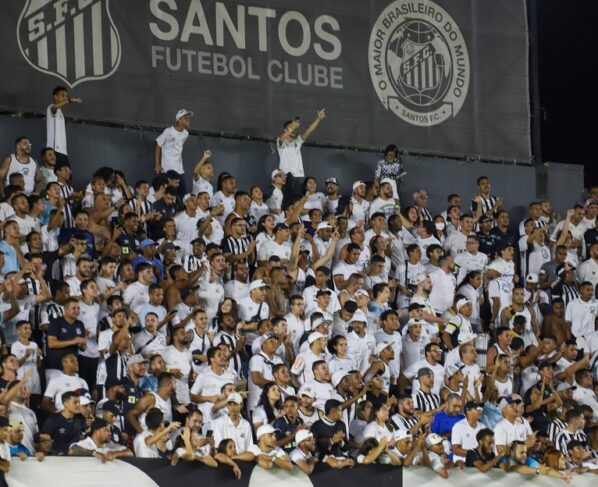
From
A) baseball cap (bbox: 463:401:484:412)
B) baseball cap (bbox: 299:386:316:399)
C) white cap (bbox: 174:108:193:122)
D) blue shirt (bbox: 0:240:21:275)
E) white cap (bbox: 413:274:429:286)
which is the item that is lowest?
baseball cap (bbox: 463:401:484:412)

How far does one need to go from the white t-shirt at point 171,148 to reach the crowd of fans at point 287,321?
0.03m

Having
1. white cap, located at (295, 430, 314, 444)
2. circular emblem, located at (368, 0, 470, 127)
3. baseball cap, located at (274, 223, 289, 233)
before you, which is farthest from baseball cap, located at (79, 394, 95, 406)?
circular emblem, located at (368, 0, 470, 127)

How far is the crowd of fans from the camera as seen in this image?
17953 millimetres

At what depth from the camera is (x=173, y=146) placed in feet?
77.2

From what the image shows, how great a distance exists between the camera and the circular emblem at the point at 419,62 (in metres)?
26.8

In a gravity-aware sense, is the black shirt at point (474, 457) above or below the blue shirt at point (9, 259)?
below

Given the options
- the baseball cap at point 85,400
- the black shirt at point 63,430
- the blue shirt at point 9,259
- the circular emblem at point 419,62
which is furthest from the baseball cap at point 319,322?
the circular emblem at point 419,62

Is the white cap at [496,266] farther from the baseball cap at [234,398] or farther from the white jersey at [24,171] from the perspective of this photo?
the white jersey at [24,171]

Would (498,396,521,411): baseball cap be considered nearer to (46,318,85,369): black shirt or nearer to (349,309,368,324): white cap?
(349,309,368,324): white cap

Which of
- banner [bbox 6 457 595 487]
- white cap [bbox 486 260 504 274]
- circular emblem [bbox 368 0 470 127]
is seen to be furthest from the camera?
circular emblem [bbox 368 0 470 127]

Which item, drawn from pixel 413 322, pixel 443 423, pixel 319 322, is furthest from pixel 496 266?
pixel 443 423

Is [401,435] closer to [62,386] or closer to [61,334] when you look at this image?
[62,386]

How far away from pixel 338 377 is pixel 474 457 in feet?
7.14

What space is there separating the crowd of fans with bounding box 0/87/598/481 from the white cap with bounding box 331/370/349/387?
0.04m
